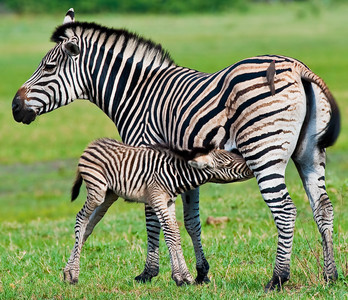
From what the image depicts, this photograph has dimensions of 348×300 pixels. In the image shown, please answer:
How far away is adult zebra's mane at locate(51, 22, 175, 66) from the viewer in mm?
7574

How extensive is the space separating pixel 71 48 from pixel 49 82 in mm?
445

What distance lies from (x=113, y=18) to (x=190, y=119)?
52.3m

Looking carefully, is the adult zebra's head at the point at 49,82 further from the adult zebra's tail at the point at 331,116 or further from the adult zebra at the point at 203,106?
the adult zebra's tail at the point at 331,116

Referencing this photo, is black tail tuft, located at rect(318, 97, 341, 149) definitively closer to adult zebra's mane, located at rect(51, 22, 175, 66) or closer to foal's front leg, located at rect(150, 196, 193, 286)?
foal's front leg, located at rect(150, 196, 193, 286)

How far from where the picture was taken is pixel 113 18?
57.8 metres

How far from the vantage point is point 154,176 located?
656 cm

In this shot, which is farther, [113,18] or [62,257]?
[113,18]

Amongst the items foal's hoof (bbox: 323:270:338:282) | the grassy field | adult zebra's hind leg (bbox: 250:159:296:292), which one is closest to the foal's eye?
the grassy field

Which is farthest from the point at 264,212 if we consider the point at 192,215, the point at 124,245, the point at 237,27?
the point at 237,27

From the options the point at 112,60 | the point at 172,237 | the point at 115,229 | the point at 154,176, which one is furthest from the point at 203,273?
the point at 115,229

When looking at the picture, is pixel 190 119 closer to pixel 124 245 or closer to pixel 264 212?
pixel 124 245

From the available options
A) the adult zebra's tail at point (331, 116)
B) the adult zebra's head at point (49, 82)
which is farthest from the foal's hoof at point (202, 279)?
the adult zebra's head at point (49, 82)

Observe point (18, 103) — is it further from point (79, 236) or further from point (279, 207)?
point (279, 207)

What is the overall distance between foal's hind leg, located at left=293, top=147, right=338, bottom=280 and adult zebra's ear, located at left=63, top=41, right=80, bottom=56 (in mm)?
2631
